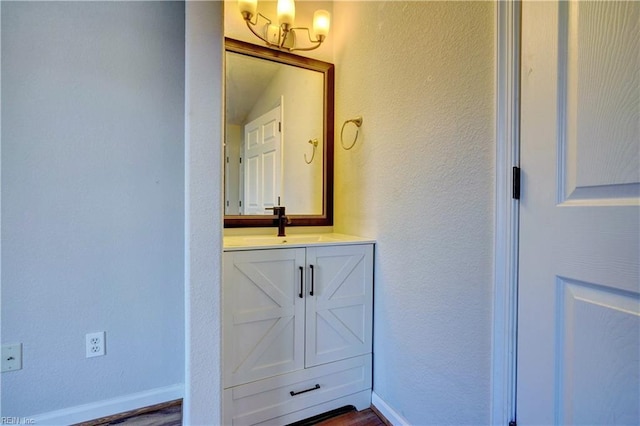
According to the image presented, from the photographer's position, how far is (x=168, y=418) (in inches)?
58.1

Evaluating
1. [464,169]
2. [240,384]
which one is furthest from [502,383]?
[240,384]

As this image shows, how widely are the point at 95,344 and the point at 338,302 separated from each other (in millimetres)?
1257

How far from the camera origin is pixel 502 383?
3.34 feet

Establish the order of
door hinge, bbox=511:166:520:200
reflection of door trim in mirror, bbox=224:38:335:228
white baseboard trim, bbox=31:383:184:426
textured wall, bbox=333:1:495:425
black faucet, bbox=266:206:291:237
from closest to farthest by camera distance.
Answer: door hinge, bbox=511:166:520:200
textured wall, bbox=333:1:495:425
white baseboard trim, bbox=31:383:184:426
black faucet, bbox=266:206:291:237
reflection of door trim in mirror, bbox=224:38:335:228

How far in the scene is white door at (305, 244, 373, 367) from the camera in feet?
5.19

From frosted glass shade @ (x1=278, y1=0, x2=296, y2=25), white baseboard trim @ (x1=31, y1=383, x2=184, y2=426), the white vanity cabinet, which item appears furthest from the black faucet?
frosted glass shade @ (x1=278, y1=0, x2=296, y2=25)

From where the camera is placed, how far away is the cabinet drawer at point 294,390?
56.2 inches

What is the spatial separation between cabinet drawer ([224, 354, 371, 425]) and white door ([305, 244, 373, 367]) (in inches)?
2.6

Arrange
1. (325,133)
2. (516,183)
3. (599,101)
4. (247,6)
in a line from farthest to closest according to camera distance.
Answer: (325,133)
(247,6)
(516,183)
(599,101)

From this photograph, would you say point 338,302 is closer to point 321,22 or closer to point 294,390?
point 294,390

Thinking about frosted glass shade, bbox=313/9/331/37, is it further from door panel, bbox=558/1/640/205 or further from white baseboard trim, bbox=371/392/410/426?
white baseboard trim, bbox=371/392/410/426

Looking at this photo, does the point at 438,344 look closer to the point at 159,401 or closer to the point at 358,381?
the point at 358,381

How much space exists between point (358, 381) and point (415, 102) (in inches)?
61.7

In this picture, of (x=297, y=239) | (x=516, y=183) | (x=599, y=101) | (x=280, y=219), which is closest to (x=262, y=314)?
(x=297, y=239)
